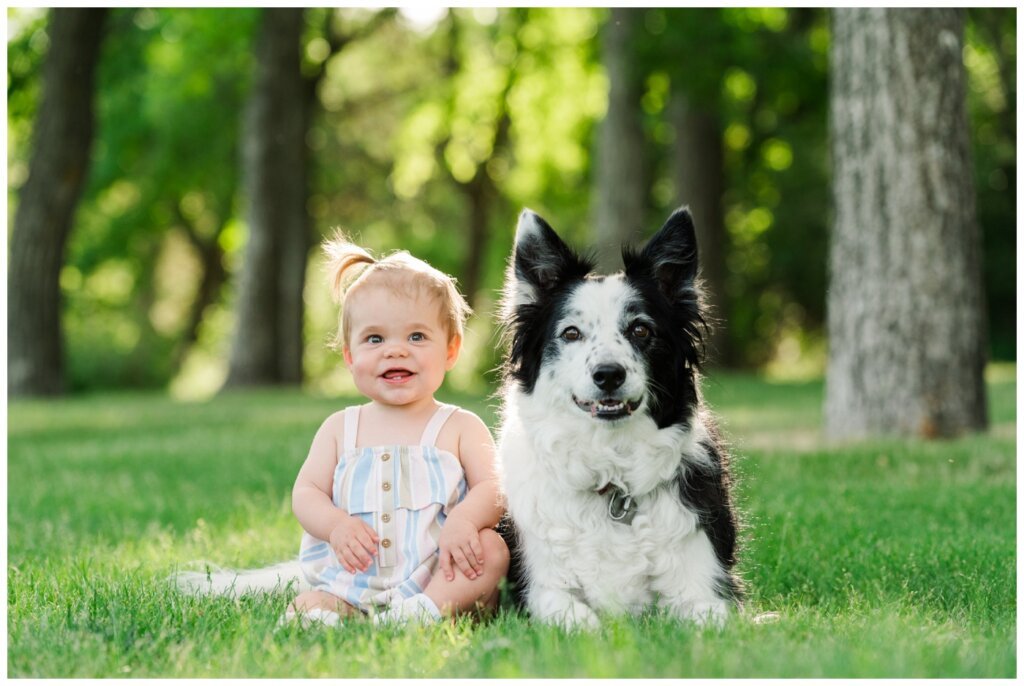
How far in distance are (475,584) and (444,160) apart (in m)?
28.2

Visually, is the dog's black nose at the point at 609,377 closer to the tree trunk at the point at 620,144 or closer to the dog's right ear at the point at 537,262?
the dog's right ear at the point at 537,262

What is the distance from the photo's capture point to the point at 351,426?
439 centimetres

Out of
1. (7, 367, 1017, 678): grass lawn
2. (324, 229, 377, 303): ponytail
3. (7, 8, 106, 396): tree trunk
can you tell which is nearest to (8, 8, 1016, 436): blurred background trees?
(7, 8, 106, 396): tree trunk

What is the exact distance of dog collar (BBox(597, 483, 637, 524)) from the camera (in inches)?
160

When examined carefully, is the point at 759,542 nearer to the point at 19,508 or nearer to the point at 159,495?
the point at 159,495

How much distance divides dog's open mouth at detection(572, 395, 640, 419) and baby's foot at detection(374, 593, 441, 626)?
87cm

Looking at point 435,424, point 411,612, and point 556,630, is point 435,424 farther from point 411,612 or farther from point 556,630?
point 556,630

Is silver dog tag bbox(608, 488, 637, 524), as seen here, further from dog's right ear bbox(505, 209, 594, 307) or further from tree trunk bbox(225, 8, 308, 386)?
tree trunk bbox(225, 8, 308, 386)

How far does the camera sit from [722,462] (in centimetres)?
432

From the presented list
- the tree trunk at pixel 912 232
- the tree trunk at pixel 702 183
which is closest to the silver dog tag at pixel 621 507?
the tree trunk at pixel 912 232

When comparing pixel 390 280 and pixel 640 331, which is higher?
pixel 390 280

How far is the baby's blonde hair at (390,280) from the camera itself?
429 cm

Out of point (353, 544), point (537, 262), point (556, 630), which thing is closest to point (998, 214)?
point (537, 262)

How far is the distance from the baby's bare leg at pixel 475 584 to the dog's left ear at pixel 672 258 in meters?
1.10
